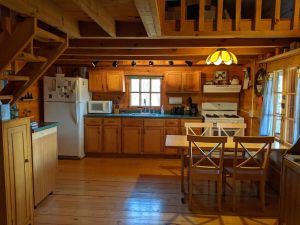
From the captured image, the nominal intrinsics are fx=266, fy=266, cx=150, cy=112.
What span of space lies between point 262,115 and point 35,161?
334 cm

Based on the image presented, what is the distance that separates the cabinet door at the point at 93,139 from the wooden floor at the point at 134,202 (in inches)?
35.0

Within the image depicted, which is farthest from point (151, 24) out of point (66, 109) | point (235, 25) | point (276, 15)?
point (66, 109)

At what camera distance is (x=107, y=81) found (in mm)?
5957

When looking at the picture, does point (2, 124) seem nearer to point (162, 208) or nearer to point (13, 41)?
point (13, 41)

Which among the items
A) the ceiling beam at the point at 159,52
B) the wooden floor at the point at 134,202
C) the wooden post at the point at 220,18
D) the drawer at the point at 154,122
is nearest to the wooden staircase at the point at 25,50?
the ceiling beam at the point at 159,52

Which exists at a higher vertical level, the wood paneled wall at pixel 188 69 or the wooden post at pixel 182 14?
the wooden post at pixel 182 14

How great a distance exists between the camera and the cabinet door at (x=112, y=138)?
5.67 metres

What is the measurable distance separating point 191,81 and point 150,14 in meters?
3.76

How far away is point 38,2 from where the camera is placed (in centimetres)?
214

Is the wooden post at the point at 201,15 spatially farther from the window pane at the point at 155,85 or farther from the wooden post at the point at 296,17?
Answer: the window pane at the point at 155,85

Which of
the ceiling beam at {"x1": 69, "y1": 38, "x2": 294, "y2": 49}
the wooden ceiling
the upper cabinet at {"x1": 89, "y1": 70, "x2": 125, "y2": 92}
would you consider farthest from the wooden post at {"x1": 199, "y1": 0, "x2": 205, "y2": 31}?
the upper cabinet at {"x1": 89, "y1": 70, "x2": 125, "y2": 92}

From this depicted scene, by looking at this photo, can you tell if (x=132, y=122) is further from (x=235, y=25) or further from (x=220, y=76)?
(x=235, y=25)

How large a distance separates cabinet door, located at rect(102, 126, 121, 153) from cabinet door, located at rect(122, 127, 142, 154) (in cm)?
13

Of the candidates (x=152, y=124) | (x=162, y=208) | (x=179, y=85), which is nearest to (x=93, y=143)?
(x=152, y=124)
